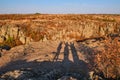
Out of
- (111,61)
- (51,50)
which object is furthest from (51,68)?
(51,50)

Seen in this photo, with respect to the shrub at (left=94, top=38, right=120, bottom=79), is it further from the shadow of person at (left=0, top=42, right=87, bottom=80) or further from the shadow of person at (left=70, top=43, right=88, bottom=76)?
the shadow of person at (left=0, top=42, right=87, bottom=80)

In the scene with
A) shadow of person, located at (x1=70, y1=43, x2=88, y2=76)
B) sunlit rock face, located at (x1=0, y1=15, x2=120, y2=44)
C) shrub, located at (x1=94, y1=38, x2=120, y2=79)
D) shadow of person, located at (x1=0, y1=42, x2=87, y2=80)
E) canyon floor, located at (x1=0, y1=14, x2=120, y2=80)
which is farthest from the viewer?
sunlit rock face, located at (x1=0, y1=15, x2=120, y2=44)

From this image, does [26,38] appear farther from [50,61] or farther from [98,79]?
[98,79]

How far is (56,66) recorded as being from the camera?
23688mm

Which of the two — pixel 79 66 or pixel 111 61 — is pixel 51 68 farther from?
pixel 111 61

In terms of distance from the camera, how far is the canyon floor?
2042 cm

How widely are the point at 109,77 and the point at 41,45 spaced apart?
46.3ft

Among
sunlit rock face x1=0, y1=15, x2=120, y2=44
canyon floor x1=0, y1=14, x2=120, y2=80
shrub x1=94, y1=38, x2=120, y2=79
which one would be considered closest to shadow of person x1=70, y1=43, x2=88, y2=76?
canyon floor x1=0, y1=14, x2=120, y2=80

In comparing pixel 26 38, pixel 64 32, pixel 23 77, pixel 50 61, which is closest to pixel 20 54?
pixel 50 61

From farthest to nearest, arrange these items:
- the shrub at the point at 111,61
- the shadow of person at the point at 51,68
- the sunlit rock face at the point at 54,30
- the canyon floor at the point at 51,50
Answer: the sunlit rock face at the point at 54,30, the shrub at the point at 111,61, the canyon floor at the point at 51,50, the shadow of person at the point at 51,68

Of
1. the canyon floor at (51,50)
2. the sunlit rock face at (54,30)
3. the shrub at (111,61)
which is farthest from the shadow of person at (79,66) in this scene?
the sunlit rock face at (54,30)

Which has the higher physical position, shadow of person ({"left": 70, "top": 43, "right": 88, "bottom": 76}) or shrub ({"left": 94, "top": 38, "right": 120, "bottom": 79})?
shrub ({"left": 94, "top": 38, "right": 120, "bottom": 79})

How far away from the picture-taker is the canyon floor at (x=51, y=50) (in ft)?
67.0

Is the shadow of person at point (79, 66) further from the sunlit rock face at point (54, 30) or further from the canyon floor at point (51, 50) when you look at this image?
the sunlit rock face at point (54, 30)
